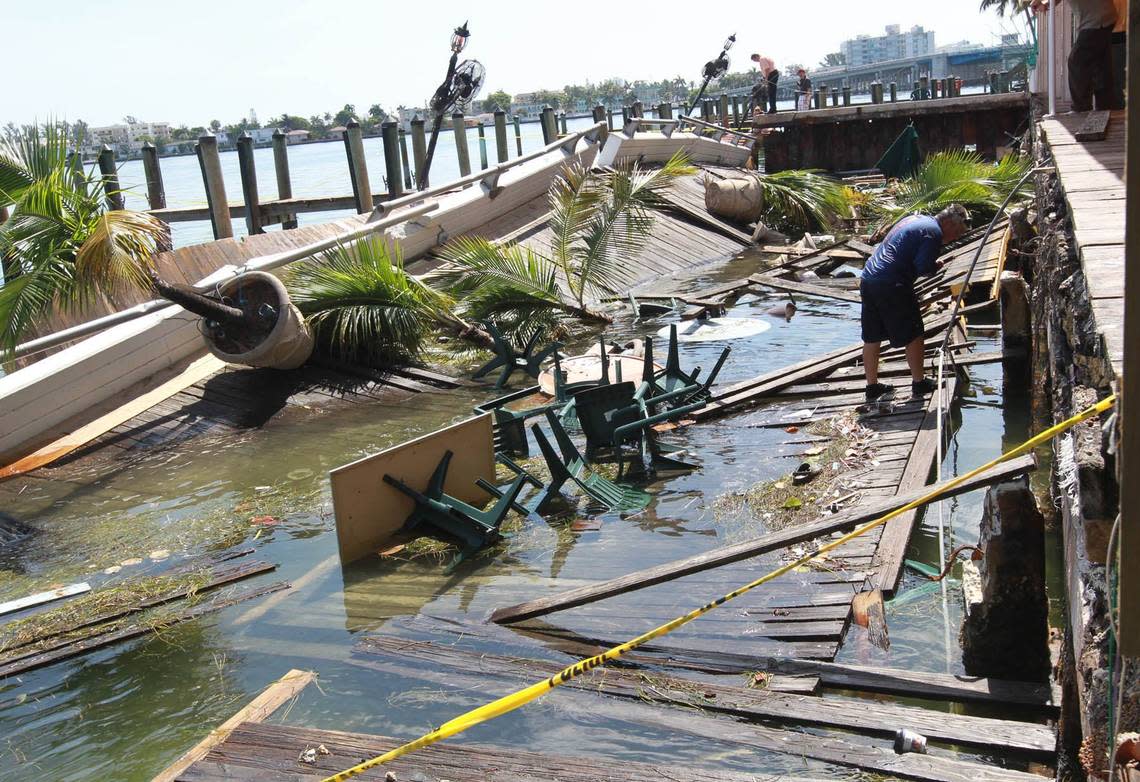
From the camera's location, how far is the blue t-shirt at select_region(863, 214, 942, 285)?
8461mm

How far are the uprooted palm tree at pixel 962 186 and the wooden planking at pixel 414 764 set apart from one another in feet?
46.5

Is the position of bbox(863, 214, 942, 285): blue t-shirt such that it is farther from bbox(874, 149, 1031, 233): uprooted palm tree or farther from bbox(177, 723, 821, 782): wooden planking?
bbox(874, 149, 1031, 233): uprooted palm tree

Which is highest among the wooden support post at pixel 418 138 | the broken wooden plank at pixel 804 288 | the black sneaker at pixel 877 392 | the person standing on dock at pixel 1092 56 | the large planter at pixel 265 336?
the wooden support post at pixel 418 138

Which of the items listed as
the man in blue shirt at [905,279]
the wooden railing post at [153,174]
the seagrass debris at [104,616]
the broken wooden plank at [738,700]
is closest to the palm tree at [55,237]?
the seagrass debris at [104,616]

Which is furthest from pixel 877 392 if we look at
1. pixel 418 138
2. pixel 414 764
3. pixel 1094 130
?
pixel 418 138

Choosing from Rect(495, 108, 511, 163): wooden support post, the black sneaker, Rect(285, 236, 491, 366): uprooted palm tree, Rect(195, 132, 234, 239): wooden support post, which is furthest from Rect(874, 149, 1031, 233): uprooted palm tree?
Rect(495, 108, 511, 163): wooden support post

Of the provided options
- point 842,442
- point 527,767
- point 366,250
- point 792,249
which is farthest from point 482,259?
point 527,767

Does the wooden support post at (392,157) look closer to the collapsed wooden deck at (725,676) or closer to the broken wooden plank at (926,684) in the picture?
the collapsed wooden deck at (725,676)

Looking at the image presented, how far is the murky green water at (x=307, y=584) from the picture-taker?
201 inches

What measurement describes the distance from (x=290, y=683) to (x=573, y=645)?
146 centimetres

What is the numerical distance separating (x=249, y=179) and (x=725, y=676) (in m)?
18.1

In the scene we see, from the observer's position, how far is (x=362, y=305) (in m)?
12.1

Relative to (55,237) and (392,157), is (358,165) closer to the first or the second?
(392,157)

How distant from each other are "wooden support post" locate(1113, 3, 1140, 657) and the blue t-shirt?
636 cm
